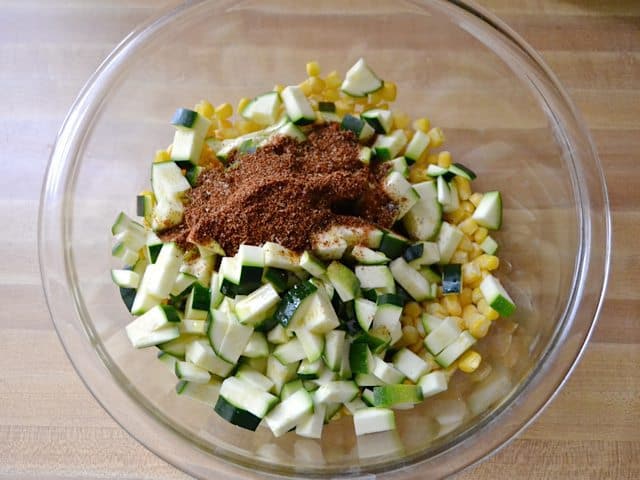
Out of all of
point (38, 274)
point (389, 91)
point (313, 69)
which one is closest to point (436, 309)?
point (389, 91)

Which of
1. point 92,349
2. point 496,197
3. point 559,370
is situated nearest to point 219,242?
point 92,349

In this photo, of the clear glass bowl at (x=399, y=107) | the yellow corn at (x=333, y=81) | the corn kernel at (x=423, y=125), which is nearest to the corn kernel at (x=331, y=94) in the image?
the yellow corn at (x=333, y=81)

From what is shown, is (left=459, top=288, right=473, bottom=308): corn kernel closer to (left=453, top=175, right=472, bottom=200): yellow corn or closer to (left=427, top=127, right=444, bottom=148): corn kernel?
(left=453, top=175, right=472, bottom=200): yellow corn

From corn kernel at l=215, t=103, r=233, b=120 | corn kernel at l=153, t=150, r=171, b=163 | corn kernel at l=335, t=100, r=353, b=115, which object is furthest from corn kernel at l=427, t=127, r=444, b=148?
corn kernel at l=153, t=150, r=171, b=163

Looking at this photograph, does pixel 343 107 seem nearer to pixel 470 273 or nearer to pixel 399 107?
pixel 399 107

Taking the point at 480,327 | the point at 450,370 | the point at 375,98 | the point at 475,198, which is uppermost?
the point at 375,98
